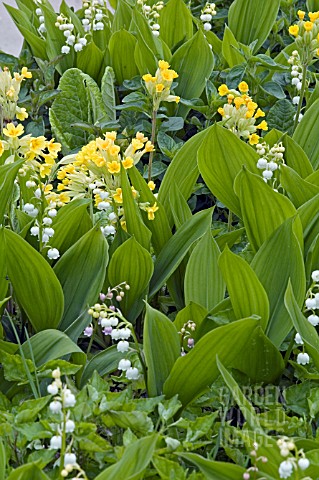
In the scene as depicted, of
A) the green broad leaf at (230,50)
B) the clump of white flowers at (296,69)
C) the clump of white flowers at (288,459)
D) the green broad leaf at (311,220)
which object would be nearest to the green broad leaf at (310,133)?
the clump of white flowers at (296,69)

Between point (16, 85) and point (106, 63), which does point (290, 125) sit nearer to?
point (106, 63)

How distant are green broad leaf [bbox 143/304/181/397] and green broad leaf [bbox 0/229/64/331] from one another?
0.34 m

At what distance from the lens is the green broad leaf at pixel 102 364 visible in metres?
2.08

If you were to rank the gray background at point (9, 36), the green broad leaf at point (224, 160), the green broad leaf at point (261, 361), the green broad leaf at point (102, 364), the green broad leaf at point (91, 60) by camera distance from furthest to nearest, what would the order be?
1. the gray background at point (9, 36)
2. the green broad leaf at point (91, 60)
3. the green broad leaf at point (224, 160)
4. the green broad leaf at point (102, 364)
5. the green broad leaf at point (261, 361)

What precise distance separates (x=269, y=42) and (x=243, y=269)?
8.18 ft

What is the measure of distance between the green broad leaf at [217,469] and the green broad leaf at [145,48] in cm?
208

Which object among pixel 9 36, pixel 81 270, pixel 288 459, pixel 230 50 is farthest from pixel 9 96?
pixel 9 36

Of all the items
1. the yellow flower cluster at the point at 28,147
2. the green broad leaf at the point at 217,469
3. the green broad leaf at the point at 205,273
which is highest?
the yellow flower cluster at the point at 28,147

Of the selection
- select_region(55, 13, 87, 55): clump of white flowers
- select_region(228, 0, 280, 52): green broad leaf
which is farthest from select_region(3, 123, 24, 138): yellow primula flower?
select_region(228, 0, 280, 52): green broad leaf

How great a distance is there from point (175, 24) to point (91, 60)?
40 centimetres

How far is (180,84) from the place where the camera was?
345 centimetres

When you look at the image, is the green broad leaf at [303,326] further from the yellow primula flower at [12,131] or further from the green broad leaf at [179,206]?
the yellow primula flower at [12,131]

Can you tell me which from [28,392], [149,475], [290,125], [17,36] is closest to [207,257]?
[28,392]

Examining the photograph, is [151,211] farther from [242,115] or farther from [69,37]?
[69,37]
